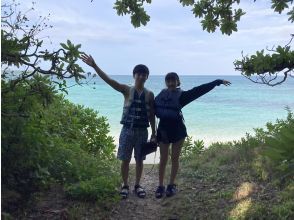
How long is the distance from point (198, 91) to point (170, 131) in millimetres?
651

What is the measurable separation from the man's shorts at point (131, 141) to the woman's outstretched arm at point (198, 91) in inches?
26.6

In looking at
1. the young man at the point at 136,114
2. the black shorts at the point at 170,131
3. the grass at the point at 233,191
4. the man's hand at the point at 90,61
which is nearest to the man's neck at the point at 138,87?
the young man at the point at 136,114

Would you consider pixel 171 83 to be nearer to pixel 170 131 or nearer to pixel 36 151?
pixel 170 131

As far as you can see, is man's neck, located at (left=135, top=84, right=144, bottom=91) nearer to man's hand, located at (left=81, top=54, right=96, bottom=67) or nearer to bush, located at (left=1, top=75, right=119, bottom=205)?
man's hand, located at (left=81, top=54, right=96, bottom=67)

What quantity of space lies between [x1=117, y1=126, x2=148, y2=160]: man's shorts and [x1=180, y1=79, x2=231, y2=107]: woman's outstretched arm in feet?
2.22

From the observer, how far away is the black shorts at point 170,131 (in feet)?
20.0

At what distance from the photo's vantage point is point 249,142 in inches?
326

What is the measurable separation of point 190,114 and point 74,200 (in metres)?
29.4

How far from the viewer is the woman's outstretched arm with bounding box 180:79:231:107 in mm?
5965

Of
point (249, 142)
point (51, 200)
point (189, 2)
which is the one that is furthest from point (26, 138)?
point (249, 142)

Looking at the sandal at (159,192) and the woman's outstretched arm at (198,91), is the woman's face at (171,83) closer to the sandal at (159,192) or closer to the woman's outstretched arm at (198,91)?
the woman's outstretched arm at (198,91)

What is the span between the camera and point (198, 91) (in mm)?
6008

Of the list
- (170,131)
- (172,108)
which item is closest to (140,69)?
(172,108)

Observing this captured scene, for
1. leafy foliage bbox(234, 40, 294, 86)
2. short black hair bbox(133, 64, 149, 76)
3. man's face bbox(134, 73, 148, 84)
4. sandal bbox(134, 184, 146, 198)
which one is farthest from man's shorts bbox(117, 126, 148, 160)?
leafy foliage bbox(234, 40, 294, 86)
